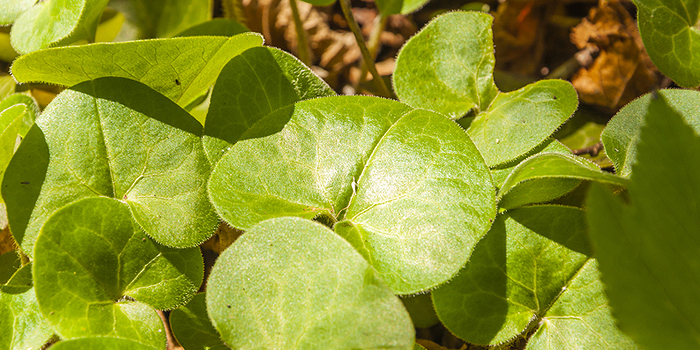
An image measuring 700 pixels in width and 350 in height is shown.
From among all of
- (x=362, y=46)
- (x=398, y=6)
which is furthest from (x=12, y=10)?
(x=398, y=6)

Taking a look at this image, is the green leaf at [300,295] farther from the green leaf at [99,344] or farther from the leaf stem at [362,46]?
the leaf stem at [362,46]

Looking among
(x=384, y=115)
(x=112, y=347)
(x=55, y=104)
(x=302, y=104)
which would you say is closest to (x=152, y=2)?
(x=55, y=104)

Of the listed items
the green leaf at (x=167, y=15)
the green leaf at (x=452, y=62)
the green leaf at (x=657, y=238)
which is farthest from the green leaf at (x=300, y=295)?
the green leaf at (x=167, y=15)

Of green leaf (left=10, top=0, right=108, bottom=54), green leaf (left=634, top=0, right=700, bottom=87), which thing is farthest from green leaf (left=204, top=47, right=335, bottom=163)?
green leaf (left=634, top=0, right=700, bottom=87)

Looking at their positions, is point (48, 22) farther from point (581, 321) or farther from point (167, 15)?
point (581, 321)

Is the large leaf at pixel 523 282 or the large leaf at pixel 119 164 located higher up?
the large leaf at pixel 119 164

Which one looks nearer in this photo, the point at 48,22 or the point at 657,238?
the point at 657,238
